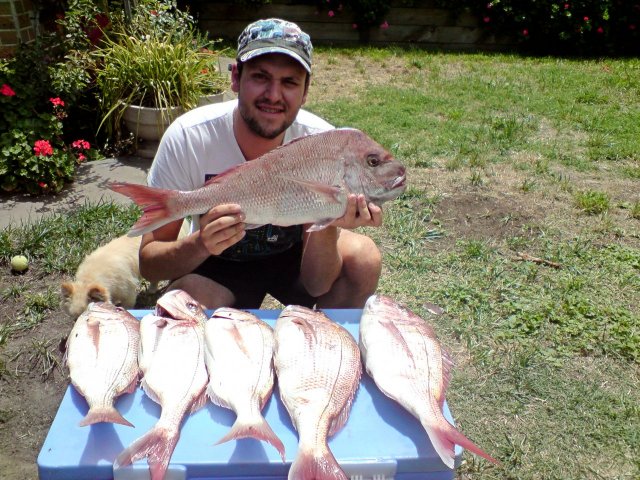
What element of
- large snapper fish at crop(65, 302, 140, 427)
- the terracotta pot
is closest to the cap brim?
large snapper fish at crop(65, 302, 140, 427)

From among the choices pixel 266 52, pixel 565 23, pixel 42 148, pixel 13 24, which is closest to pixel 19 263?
pixel 42 148

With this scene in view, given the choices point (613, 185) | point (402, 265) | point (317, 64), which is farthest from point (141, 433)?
point (317, 64)

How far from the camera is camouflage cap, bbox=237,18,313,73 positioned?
2.53 metres

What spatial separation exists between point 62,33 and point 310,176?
542 centimetres

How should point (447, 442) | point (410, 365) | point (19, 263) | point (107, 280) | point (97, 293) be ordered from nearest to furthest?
point (447, 442) → point (410, 365) → point (97, 293) → point (107, 280) → point (19, 263)

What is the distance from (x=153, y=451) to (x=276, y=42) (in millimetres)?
1701

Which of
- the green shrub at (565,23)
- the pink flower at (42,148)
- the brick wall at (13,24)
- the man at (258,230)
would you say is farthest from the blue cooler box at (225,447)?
the green shrub at (565,23)

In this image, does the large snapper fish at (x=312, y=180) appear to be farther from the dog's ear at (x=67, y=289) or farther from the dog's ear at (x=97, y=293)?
the dog's ear at (x=67, y=289)

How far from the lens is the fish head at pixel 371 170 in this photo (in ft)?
7.26

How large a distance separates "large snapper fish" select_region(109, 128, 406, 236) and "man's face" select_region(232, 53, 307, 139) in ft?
1.43

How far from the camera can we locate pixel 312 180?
87.5 inches

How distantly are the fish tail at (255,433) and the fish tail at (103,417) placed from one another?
0.31 meters

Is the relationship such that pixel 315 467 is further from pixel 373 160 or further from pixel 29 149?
pixel 29 149

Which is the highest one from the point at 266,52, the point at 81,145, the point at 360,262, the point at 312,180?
the point at 266,52
